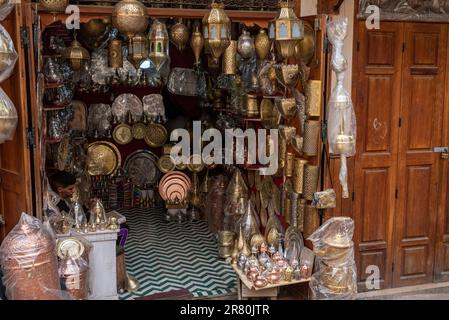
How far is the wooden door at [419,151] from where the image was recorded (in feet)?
15.2

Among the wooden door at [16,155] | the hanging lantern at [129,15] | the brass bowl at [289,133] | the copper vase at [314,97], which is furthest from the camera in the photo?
the brass bowl at [289,133]

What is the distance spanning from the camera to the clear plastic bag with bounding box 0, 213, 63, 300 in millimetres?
3301

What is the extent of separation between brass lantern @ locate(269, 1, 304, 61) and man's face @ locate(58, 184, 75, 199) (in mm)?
2219

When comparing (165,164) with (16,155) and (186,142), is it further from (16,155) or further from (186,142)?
(16,155)

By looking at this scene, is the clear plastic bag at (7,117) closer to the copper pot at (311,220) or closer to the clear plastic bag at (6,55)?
the clear plastic bag at (6,55)

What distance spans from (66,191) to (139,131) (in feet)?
8.27

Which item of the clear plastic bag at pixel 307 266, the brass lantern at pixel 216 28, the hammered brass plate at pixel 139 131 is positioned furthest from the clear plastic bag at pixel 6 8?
the hammered brass plate at pixel 139 131

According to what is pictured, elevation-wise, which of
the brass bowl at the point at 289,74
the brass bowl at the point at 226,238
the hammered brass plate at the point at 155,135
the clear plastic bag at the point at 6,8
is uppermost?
the clear plastic bag at the point at 6,8

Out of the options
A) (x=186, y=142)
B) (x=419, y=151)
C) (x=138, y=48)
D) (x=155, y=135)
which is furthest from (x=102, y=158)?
(x=419, y=151)

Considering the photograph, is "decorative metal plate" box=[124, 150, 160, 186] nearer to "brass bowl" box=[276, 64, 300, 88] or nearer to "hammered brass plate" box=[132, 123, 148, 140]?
"hammered brass plate" box=[132, 123, 148, 140]

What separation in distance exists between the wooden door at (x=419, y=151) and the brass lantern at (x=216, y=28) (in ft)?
5.03

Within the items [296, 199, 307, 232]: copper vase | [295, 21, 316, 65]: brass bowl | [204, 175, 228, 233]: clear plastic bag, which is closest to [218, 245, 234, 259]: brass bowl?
[204, 175, 228, 233]: clear plastic bag

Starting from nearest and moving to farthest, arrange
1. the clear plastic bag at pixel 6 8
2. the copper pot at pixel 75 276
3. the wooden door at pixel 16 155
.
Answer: the clear plastic bag at pixel 6 8, the wooden door at pixel 16 155, the copper pot at pixel 75 276
